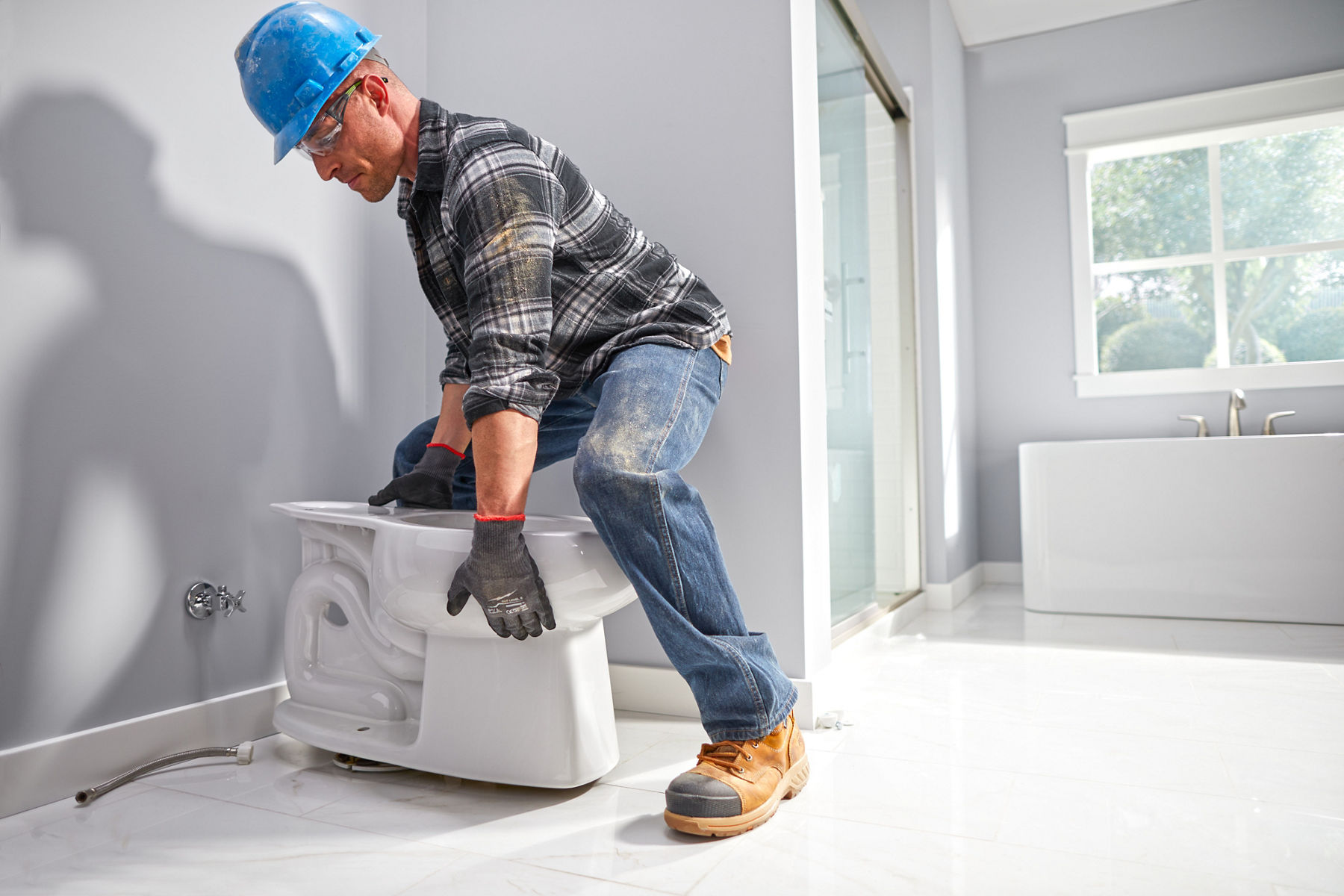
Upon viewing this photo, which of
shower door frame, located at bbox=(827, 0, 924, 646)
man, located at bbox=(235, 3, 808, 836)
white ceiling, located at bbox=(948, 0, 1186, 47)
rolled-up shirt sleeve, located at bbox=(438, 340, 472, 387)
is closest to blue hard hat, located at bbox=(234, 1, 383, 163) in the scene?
man, located at bbox=(235, 3, 808, 836)

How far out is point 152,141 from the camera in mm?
1255

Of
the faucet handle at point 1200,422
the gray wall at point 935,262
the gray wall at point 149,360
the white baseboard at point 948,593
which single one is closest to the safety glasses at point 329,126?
the gray wall at point 149,360

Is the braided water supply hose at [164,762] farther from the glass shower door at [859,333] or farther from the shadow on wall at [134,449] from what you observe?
the glass shower door at [859,333]

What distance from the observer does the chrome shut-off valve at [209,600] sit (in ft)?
4.21

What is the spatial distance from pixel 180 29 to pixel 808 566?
1.35m

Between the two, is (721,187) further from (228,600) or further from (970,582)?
(970,582)

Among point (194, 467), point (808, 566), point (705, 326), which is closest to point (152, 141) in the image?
point (194, 467)

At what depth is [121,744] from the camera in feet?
3.87

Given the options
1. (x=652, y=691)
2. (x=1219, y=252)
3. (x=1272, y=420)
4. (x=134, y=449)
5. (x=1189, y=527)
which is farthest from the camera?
(x=1219, y=252)

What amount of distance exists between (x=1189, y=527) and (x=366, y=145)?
98.9 inches

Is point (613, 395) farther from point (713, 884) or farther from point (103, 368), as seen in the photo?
point (103, 368)

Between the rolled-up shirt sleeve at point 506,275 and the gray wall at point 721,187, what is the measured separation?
497mm

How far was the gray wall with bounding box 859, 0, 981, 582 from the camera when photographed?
270 centimetres

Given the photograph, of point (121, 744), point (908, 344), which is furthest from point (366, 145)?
point (908, 344)
